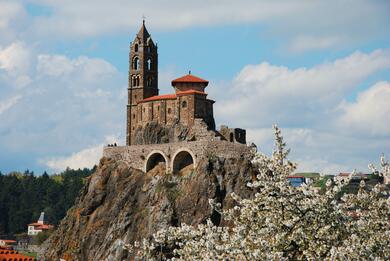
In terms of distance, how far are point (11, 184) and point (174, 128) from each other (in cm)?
11818

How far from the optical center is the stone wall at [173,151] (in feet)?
272

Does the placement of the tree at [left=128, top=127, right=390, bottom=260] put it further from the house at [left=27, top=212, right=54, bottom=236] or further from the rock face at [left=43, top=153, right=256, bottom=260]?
the house at [left=27, top=212, right=54, bottom=236]

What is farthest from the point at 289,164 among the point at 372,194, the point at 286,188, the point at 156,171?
the point at 156,171

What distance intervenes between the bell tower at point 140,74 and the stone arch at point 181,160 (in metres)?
12.4

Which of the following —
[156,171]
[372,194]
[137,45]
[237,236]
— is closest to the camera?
[237,236]

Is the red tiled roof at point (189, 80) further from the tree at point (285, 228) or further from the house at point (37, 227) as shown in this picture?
the house at point (37, 227)

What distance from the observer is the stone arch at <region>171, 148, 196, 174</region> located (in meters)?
85.5

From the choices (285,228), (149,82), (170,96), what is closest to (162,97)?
(170,96)

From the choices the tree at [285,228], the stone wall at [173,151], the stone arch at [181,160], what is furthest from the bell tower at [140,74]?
the tree at [285,228]

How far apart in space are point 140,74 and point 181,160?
63.2 ft

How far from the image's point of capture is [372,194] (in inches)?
952

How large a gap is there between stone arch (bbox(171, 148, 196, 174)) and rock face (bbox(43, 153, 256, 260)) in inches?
43.4

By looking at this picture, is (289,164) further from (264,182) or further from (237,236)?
(237,236)

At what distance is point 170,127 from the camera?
300 ft
